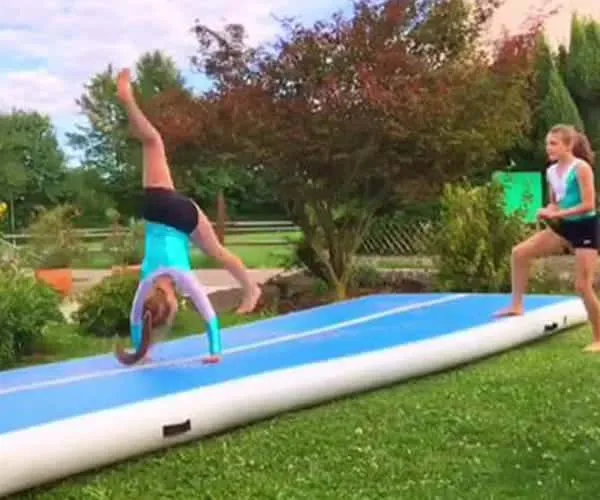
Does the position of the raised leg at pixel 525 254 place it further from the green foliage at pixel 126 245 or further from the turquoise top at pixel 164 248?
the green foliage at pixel 126 245

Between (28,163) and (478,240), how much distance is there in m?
36.0

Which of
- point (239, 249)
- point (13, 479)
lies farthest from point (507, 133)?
point (239, 249)

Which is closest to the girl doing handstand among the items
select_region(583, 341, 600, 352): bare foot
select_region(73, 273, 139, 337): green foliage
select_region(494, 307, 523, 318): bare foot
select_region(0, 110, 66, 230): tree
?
select_region(494, 307, 523, 318): bare foot

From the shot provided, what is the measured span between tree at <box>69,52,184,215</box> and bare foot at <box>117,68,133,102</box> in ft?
109

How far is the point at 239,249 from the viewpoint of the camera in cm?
2844

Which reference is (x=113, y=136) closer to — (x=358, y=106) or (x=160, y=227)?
(x=358, y=106)

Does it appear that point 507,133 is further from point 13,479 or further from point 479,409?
point 13,479

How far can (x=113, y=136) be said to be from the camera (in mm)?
45875

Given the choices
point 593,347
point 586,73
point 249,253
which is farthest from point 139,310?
point 249,253

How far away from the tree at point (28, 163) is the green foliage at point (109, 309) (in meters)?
27.4

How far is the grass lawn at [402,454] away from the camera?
494 cm

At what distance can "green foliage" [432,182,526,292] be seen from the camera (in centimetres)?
1220

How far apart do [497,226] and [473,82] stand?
165 centimetres

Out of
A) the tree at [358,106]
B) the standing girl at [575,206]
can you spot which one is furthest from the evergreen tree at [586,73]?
the standing girl at [575,206]
